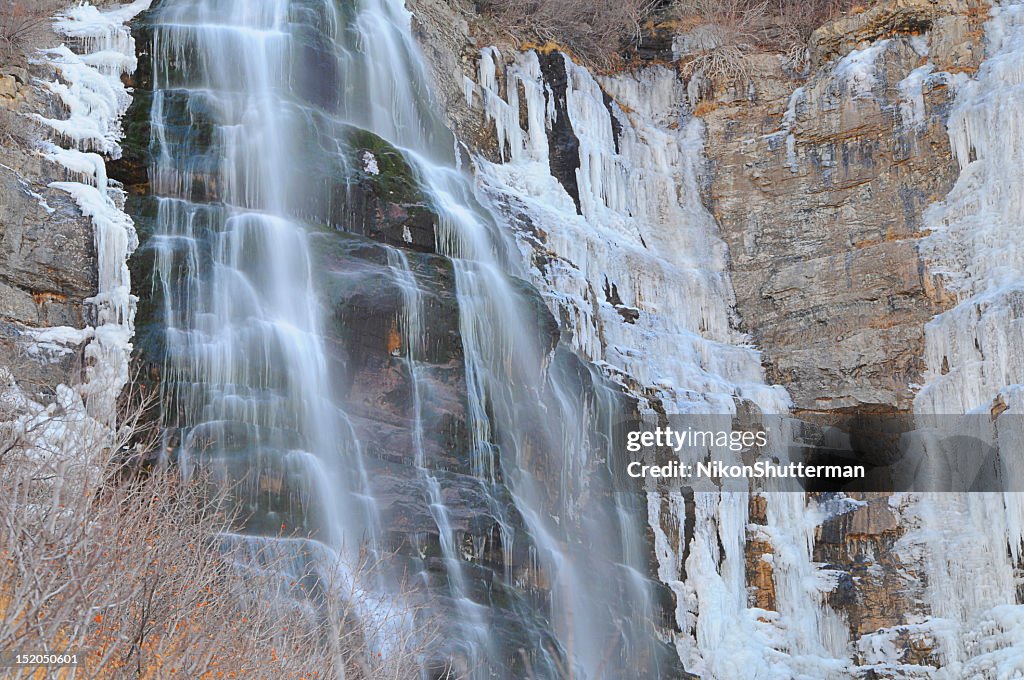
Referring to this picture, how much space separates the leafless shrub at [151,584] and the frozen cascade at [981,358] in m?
10.5

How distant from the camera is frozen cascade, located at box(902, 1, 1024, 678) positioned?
66.3ft

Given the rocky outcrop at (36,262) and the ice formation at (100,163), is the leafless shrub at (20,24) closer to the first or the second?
the ice formation at (100,163)

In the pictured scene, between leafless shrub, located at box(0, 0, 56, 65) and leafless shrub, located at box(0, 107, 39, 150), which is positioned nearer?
leafless shrub, located at box(0, 107, 39, 150)

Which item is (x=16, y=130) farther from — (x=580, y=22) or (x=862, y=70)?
(x=862, y=70)

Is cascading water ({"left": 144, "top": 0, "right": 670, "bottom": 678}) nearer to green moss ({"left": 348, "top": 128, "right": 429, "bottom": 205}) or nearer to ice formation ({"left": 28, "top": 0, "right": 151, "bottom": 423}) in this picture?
green moss ({"left": 348, "top": 128, "right": 429, "bottom": 205})

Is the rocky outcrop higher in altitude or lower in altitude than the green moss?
lower

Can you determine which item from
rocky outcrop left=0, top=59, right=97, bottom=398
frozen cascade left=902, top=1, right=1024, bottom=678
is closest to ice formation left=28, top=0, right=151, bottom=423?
rocky outcrop left=0, top=59, right=97, bottom=398

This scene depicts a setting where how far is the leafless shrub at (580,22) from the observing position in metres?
26.2

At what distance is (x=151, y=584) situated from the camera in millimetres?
9547

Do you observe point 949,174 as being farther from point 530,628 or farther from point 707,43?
point 530,628

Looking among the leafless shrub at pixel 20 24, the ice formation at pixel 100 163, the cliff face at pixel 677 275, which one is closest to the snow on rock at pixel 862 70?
the cliff face at pixel 677 275

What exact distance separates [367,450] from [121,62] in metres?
7.99

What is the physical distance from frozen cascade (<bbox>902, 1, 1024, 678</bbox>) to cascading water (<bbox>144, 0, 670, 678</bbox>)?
206 inches

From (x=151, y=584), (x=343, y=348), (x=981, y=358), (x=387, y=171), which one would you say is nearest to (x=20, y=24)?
(x=387, y=171)
